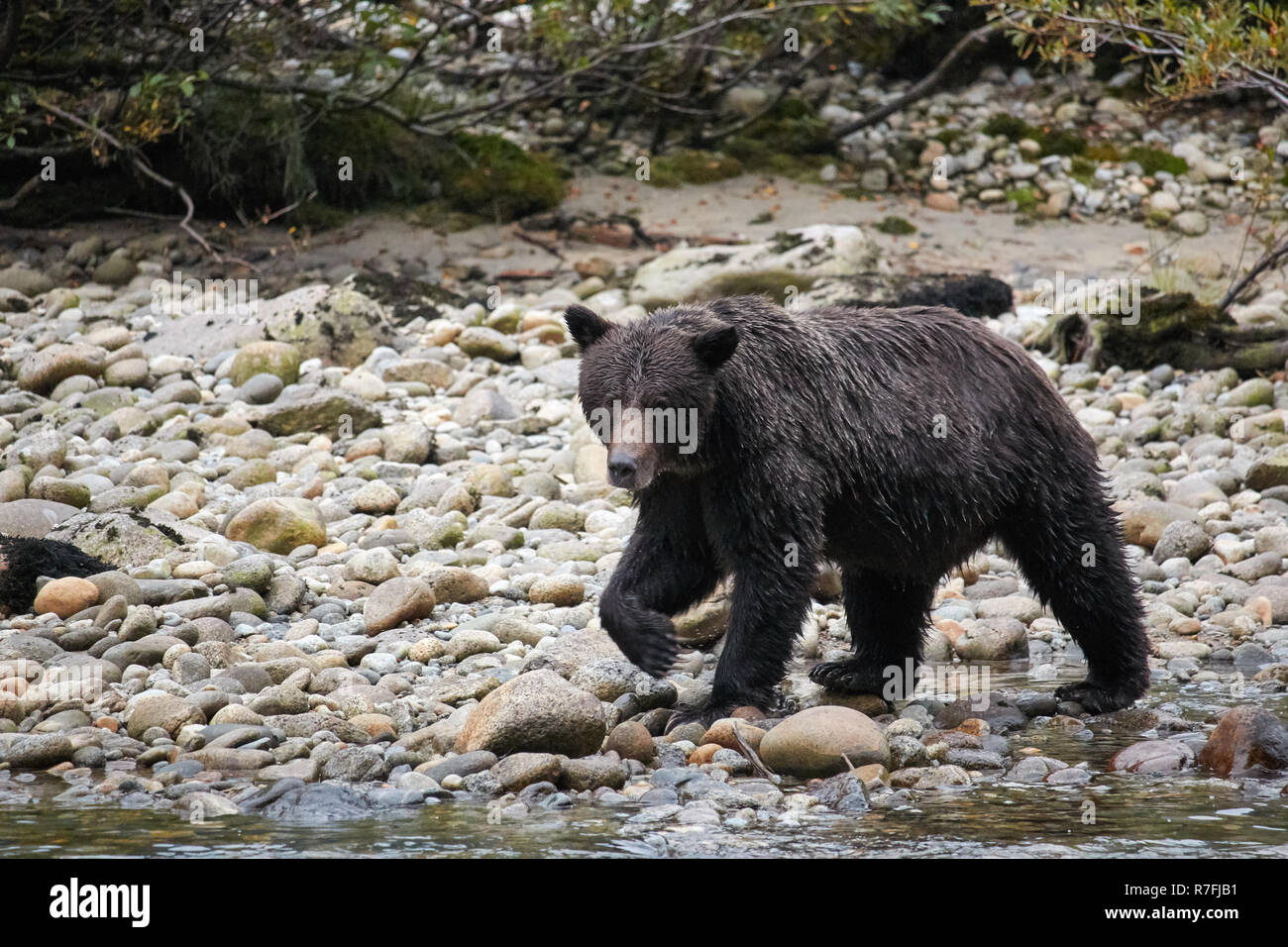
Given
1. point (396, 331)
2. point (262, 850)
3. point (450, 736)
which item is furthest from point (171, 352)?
point (262, 850)

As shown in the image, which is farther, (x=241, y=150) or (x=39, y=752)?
(x=241, y=150)

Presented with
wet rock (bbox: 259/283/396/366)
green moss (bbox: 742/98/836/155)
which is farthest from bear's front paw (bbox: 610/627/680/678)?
green moss (bbox: 742/98/836/155)

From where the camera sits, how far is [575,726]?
5664 mm

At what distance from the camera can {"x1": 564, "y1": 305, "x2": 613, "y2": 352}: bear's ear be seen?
242 inches

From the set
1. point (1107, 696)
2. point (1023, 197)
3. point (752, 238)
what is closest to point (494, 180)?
point (752, 238)

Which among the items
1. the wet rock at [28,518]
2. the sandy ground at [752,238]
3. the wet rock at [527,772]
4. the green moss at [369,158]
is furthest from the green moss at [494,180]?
the wet rock at [527,772]

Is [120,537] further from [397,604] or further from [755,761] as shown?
[755,761]

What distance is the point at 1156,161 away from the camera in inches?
726

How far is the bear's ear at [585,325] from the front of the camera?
20.2ft

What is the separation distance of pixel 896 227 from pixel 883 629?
1024 cm

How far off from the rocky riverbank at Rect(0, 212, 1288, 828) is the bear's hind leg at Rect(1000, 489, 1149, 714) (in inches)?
8.2

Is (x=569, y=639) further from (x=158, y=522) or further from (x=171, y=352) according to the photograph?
(x=171, y=352)

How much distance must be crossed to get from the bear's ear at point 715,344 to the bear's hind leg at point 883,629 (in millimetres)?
1478

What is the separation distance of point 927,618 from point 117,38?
10246 mm
